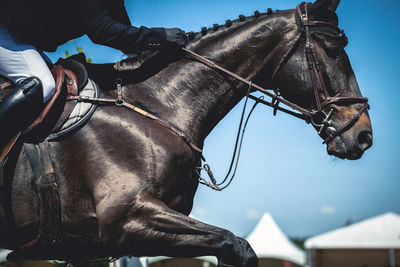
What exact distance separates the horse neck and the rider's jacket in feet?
1.36

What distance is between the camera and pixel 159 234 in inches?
127

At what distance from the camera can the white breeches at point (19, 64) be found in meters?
3.45

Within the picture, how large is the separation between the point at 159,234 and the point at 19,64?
183cm

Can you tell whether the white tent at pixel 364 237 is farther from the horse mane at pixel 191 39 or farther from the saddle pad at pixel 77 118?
the saddle pad at pixel 77 118

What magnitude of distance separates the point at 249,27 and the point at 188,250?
2.26 metres

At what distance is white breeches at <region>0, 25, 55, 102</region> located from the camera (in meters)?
3.45

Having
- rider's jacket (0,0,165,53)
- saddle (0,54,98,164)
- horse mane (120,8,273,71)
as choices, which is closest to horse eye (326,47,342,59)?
horse mane (120,8,273,71)

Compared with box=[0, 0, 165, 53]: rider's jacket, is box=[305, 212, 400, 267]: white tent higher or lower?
lower

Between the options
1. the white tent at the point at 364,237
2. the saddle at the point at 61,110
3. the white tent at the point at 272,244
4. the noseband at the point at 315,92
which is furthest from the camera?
the white tent at the point at 364,237

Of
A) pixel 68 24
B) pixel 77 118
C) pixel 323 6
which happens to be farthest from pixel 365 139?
pixel 68 24

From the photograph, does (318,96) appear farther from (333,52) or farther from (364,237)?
(364,237)

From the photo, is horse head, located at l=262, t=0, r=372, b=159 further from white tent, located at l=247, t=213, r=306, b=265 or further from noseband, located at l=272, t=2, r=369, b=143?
white tent, located at l=247, t=213, r=306, b=265

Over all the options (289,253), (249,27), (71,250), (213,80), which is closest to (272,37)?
(249,27)

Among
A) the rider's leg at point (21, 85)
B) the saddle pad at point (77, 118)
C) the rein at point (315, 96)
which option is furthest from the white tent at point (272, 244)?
the rider's leg at point (21, 85)
